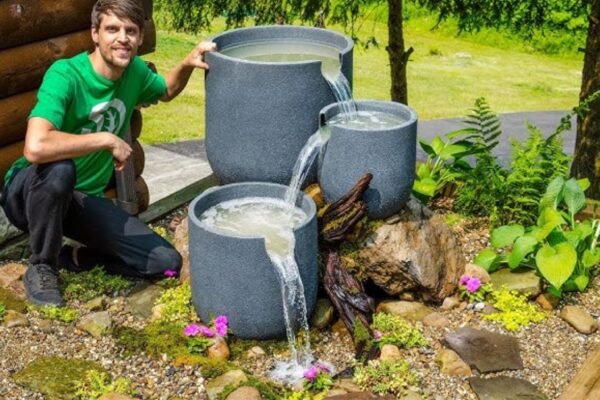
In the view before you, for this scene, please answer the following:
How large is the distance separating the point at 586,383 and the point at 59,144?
114 inches

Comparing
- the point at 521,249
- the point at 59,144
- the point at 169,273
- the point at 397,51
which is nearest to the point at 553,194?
the point at 521,249

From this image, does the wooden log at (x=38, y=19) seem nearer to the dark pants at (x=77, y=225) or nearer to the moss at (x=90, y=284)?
the dark pants at (x=77, y=225)

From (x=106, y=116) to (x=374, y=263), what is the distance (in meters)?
1.75

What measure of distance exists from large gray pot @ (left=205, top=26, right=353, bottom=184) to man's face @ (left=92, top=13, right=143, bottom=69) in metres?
0.44

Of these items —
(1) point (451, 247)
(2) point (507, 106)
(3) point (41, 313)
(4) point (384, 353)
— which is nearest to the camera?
(4) point (384, 353)

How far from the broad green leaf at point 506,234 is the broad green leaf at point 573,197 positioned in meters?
0.47

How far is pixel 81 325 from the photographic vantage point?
454 cm

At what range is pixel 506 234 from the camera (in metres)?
5.21

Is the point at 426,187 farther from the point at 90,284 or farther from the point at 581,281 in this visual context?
the point at 90,284

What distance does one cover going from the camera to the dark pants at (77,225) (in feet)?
15.0

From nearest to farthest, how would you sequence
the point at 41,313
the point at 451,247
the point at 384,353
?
the point at 384,353
the point at 41,313
the point at 451,247

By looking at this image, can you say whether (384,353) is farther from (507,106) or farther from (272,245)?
(507,106)

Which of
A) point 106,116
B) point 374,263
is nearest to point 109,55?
point 106,116

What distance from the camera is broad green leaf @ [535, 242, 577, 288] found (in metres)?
4.78
